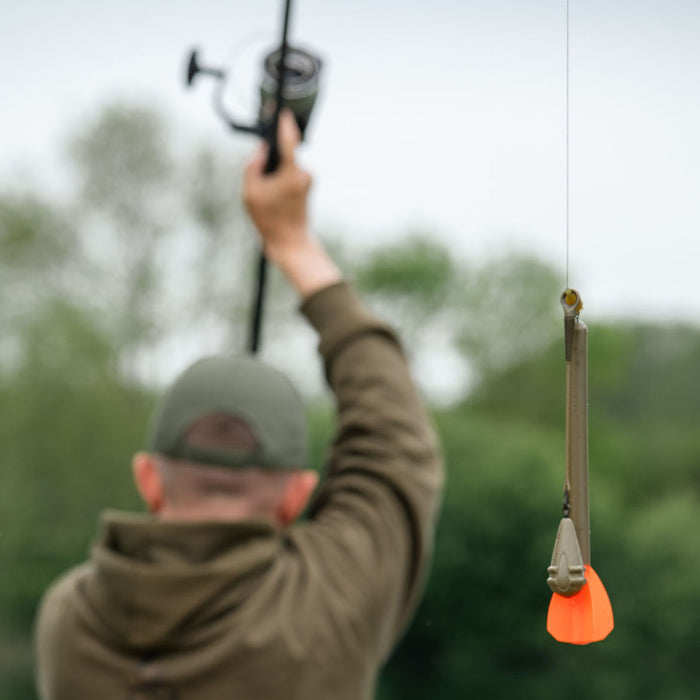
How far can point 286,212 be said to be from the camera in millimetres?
1175

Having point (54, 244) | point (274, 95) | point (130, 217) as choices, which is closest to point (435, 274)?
point (130, 217)

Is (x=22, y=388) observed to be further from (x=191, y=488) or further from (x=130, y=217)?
(x=191, y=488)

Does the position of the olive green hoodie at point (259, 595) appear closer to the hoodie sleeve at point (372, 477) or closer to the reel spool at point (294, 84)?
the hoodie sleeve at point (372, 477)

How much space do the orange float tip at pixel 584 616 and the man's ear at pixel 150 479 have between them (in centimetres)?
38

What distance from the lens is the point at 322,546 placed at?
3.30 ft

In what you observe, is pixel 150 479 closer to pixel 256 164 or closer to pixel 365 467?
pixel 365 467

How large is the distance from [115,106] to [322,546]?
16950mm

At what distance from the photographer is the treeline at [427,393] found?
15.1 metres

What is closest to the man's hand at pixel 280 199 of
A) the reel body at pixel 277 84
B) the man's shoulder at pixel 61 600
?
the reel body at pixel 277 84

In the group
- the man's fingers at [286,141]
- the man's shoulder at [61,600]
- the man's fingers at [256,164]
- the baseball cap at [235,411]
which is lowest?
the man's shoulder at [61,600]

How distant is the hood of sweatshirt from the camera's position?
94 cm

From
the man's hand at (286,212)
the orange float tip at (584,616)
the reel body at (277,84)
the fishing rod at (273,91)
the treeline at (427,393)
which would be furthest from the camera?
the treeline at (427,393)

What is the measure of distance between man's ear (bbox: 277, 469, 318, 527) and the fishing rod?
1.16ft

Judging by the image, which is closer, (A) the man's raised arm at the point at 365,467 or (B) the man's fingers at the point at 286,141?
(A) the man's raised arm at the point at 365,467
